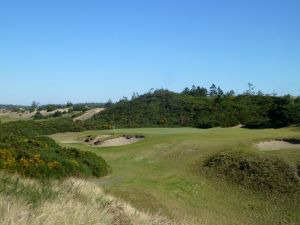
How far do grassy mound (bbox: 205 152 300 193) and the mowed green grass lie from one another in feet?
1.50

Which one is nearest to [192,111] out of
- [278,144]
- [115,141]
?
[115,141]

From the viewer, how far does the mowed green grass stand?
16375mm

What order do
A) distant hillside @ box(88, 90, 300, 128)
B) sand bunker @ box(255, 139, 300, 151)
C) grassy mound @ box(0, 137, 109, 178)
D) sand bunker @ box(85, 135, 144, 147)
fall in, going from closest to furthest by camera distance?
grassy mound @ box(0, 137, 109, 178) → sand bunker @ box(255, 139, 300, 151) → sand bunker @ box(85, 135, 144, 147) → distant hillside @ box(88, 90, 300, 128)

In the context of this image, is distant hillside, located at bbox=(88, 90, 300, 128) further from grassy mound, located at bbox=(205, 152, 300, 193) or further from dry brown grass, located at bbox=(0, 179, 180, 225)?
dry brown grass, located at bbox=(0, 179, 180, 225)

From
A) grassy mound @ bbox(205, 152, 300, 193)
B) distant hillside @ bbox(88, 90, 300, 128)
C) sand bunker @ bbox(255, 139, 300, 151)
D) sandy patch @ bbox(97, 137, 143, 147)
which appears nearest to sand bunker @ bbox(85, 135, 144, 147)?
sandy patch @ bbox(97, 137, 143, 147)

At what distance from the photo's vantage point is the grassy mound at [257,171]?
18875 mm

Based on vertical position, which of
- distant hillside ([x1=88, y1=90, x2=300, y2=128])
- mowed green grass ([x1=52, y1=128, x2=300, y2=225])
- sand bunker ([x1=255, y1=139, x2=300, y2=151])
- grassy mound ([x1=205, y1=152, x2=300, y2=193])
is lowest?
mowed green grass ([x1=52, y1=128, x2=300, y2=225])

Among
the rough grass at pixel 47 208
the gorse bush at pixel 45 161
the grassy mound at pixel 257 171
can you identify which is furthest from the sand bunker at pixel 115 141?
the rough grass at pixel 47 208

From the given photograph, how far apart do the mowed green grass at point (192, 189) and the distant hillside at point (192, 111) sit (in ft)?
75.8

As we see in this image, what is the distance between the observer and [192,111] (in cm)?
6775

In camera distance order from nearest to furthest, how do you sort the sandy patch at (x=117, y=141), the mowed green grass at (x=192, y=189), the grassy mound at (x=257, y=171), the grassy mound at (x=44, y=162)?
the mowed green grass at (x=192, y=189) → the grassy mound at (x=44, y=162) → the grassy mound at (x=257, y=171) → the sandy patch at (x=117, y=141)

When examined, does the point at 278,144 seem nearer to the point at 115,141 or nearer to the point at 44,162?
the point at 44,162

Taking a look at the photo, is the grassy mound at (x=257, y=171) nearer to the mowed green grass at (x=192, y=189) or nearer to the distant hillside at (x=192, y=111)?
the mowed green grass at (x=192, y=189)

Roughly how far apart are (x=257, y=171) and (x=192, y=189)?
2862 mm
